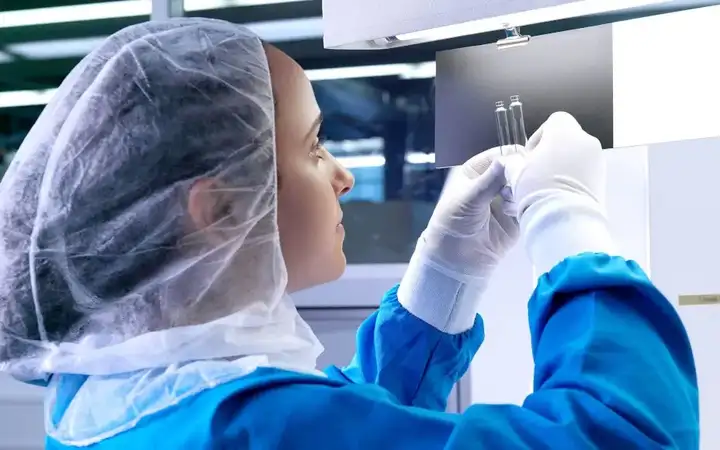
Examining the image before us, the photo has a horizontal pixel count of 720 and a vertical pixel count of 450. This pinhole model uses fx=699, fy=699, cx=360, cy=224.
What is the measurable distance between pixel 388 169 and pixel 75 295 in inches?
46.4

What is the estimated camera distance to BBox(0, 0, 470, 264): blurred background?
1830 millimetres

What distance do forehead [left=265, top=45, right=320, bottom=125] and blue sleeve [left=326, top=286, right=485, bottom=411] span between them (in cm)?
32

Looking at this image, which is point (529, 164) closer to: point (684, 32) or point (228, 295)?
point (684, 32)

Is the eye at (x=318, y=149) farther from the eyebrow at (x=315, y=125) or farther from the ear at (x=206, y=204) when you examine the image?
the ear at (x=206, y=204)

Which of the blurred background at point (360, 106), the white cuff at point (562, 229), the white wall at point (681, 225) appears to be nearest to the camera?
the white cuff at point (562, 229)

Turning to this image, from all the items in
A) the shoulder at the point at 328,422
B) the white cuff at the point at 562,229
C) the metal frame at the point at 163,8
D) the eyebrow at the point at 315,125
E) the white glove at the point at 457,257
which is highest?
the metal frame at the point at 163,8

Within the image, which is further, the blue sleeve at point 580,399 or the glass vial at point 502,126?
the glass vial at point 502,126

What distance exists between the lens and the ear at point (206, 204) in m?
0.77

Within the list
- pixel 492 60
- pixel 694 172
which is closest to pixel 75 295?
pixel 492 60

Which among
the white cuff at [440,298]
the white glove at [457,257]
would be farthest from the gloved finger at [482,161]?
the white cuff at [440,298]

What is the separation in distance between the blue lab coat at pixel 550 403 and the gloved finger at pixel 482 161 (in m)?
0.26

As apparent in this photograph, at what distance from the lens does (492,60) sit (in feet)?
3.18

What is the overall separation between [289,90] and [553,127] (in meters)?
0.32

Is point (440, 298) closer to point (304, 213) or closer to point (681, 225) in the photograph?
point (304, 213)
